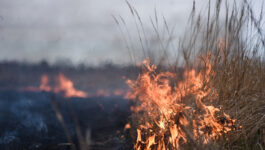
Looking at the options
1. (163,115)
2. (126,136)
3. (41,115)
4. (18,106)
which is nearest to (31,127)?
(41,115)

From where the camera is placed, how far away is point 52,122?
2.77 metres

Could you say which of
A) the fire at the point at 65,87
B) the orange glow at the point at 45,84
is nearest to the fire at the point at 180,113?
the fire at the point at 65,87

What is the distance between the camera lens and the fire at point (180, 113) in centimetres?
142

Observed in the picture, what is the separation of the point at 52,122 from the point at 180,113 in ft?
6.02

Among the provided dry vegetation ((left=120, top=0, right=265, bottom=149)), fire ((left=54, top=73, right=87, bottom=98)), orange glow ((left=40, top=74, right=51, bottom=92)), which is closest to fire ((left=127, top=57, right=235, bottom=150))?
dry vegetation ((left=120, top=0, right=265, bottom=149))

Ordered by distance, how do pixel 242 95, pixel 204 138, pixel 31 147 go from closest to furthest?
1. pixel 204 138
2. pixel 242 95
3. pixel 31 147

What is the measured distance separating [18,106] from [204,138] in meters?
2.47

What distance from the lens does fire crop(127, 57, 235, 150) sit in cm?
142

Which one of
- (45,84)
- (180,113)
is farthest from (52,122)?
(180,113)

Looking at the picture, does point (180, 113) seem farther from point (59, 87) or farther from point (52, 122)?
point (59, 87)

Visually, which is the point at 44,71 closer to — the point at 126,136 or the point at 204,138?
the point at 126,136

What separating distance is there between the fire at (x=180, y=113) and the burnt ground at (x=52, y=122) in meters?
0.58

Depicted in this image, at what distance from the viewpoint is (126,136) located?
8.25ft

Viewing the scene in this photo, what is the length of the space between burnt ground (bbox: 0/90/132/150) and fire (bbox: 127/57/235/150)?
1.89 feet
